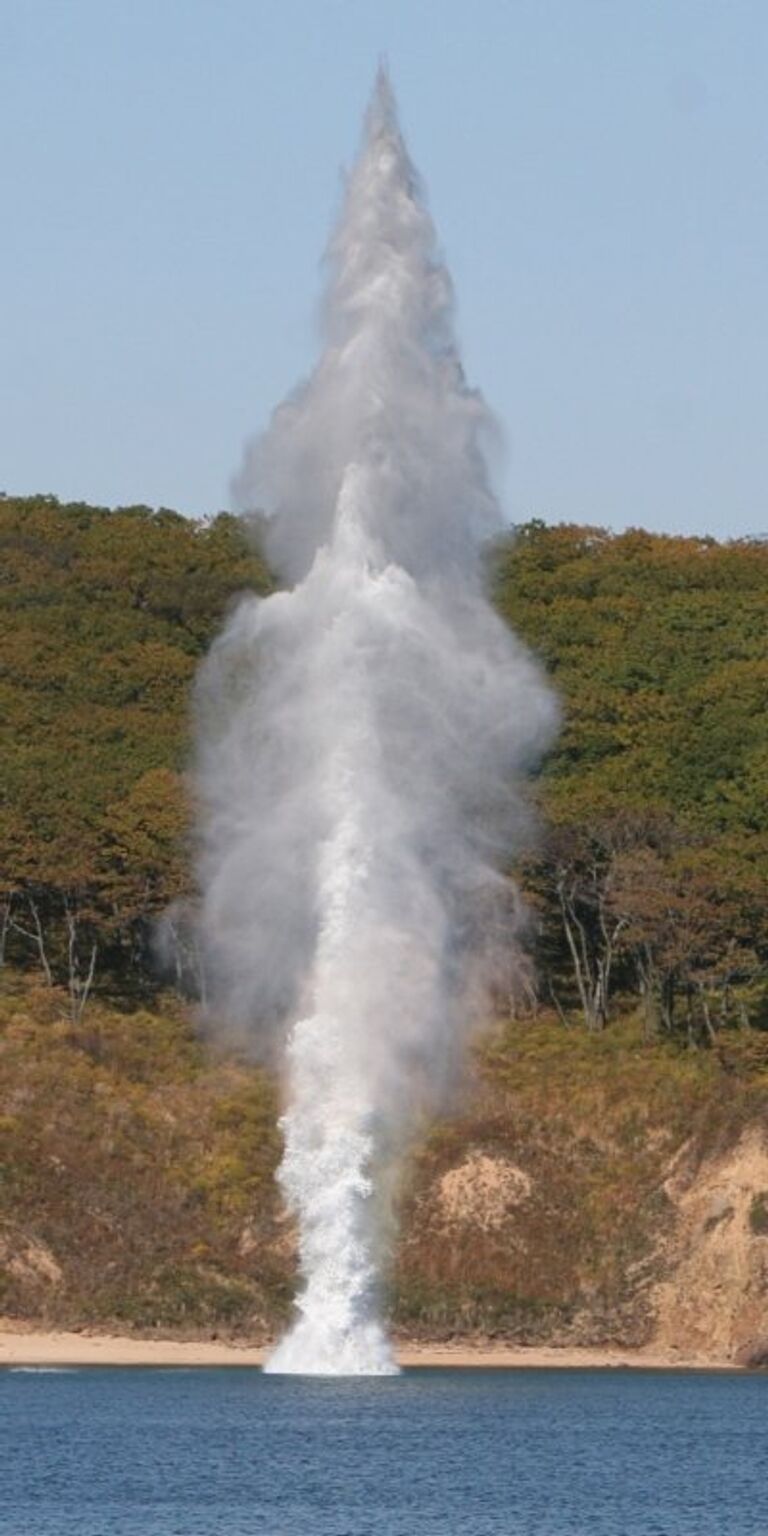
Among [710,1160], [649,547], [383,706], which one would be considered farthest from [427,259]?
[649,547]

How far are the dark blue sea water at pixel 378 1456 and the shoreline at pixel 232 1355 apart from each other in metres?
3.44

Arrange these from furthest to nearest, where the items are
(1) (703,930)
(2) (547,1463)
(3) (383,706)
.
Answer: (1) (703,930)
(3) (383,706)
(2) (547,1463)

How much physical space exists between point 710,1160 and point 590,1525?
43.7 m

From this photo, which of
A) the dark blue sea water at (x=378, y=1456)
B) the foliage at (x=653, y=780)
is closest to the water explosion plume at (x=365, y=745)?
the dark blue sea water at (x=378, y=1456)

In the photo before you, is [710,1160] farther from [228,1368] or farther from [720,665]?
[720,665]

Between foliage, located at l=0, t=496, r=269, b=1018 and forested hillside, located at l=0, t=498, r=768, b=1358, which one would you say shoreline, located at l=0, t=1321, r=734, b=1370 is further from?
foliage, located at l=0, t=496, r=269, b=1018

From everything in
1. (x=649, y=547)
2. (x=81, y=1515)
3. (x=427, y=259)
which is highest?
(x=649, y=547)

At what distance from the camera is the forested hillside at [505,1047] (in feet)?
336

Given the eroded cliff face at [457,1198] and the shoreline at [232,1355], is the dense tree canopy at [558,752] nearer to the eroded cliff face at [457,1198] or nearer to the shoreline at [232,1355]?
the eroded cliff face at [457,1198]

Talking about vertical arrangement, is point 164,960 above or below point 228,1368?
above

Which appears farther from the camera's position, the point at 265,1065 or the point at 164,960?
the point at 164,960

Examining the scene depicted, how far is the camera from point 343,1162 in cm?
8350

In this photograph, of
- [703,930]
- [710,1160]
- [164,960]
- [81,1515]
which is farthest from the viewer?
[164,960]

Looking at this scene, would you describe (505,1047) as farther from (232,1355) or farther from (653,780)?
(232,1355)
